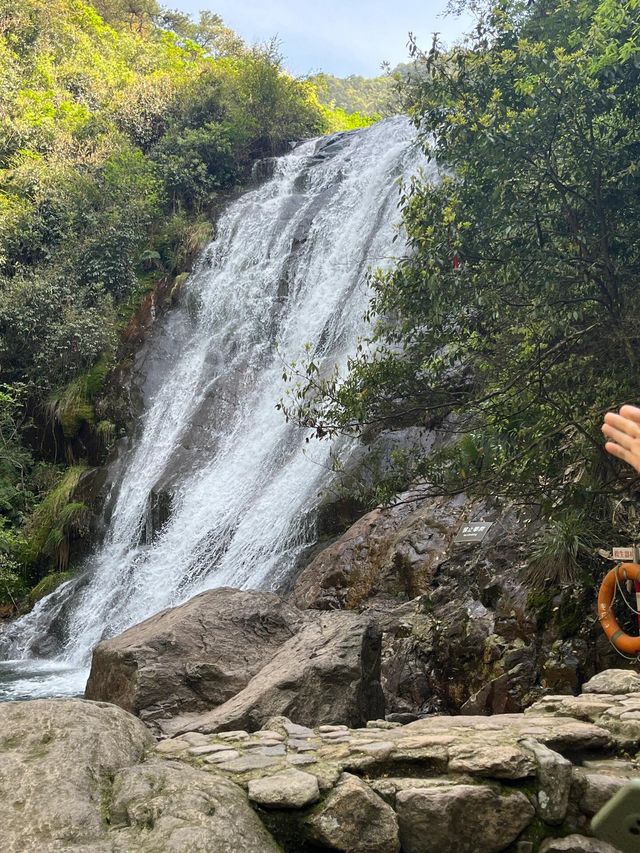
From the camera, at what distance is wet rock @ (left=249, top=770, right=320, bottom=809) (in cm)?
314

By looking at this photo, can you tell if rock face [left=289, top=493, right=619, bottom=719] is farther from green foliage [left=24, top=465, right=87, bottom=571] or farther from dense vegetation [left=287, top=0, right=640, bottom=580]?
green foliage [left=24, top=465, right=87, bottom=571]

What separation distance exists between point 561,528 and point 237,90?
69.5ft

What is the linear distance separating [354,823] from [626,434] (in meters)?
2.20

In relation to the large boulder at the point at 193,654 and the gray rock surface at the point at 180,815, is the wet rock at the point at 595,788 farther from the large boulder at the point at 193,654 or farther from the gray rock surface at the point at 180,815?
the large boulder at the point at 193,654

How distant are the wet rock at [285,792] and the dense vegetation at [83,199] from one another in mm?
11685

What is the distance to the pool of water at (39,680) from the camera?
9.35 metres

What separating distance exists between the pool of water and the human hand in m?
8.43

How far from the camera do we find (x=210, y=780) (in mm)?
3219

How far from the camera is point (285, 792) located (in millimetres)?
3158

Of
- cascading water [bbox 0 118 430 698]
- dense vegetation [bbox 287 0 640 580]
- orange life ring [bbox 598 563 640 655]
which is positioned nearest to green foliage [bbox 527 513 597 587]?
dense vegetation [bbox 287 0 640 580]

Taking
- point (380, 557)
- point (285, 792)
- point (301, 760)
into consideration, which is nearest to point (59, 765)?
point (285, 792)

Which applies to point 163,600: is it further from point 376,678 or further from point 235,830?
point 235,830

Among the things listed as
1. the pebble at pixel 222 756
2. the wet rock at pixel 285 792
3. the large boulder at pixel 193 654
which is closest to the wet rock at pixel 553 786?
the wet rock at pixel 285 792

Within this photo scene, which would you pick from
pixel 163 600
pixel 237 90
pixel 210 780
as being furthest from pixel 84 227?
pixel 210 780
